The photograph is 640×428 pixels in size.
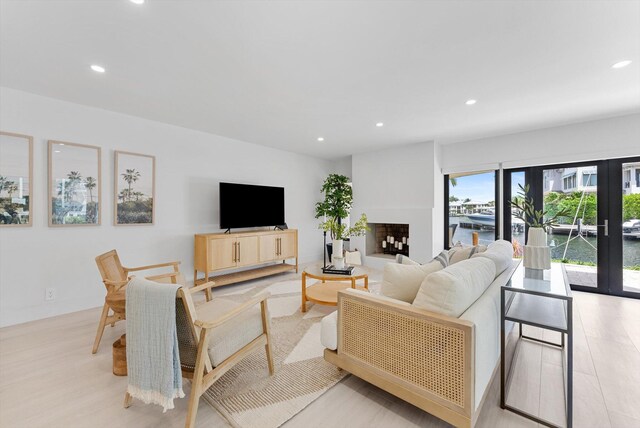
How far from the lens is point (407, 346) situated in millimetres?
1591

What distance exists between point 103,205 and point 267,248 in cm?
234

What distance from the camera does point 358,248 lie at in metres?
5.77

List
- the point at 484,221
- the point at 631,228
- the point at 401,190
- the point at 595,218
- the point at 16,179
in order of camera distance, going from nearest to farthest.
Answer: the point at 16,179 < the point at 631,228 < the point at 595,218 < the point at 484,221 < the point at 401,190

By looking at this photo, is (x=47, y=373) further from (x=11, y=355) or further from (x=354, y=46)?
(x=354, y=46)

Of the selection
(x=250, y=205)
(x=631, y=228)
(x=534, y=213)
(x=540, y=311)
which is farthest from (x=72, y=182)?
(x=631, y=228)

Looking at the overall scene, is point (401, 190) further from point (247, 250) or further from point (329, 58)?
point (329, 58)

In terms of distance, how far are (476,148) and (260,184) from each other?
4025 mm

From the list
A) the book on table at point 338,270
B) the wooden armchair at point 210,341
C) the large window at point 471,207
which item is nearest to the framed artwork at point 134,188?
the wooden armchair at point 210,341

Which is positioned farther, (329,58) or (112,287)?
(112,287)

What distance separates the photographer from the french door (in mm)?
3691

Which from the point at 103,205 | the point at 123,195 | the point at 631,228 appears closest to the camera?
the point at 103,205

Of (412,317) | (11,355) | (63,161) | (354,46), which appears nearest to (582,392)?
(412,317)

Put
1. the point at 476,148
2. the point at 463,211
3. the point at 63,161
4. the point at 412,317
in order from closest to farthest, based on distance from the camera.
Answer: the point at 412,317 < the point at 63,161 < the point at 476,148 < the point at 463,211

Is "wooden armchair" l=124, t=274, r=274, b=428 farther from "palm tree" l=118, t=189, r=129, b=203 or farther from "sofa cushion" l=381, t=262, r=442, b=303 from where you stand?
"palm tree" l=118, t=189, r=129, b=203
